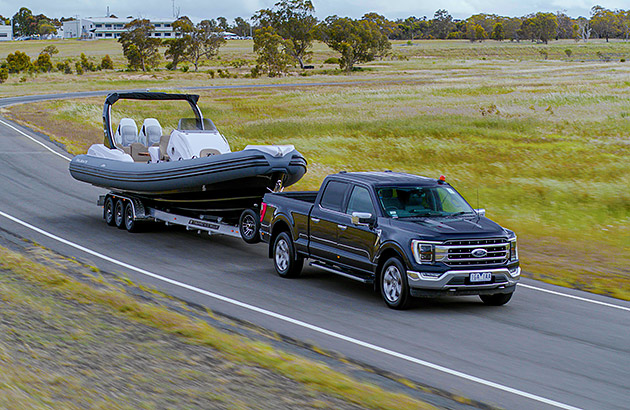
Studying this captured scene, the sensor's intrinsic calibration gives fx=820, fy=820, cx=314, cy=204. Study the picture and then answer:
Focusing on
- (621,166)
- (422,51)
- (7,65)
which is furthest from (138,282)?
(422,51)

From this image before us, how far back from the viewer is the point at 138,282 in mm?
12625

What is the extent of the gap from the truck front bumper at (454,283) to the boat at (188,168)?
493 cm

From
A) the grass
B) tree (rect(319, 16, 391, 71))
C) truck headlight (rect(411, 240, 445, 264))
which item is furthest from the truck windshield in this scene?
tree (rect(319, 16, 391, 71))

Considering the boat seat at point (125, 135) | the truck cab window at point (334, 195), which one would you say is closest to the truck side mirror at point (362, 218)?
the truck cab window at point (334, 195)

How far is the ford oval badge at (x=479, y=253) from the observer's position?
1061cm

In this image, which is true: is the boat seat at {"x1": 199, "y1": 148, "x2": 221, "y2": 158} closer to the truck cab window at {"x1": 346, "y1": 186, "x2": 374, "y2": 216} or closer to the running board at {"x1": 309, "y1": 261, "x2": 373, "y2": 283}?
the running board at {"x1": 309, "y1": 261, "x2": 373, "y2": 283}

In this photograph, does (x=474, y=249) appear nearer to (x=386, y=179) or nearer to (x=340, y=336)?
(x=386, y=179)

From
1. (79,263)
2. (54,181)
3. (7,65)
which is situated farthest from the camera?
(7,65)

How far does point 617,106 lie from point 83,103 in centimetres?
3428

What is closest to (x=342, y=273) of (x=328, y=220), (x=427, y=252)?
(x=328, y=220)

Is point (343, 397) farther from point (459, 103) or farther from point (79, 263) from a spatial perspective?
point (459, 103)

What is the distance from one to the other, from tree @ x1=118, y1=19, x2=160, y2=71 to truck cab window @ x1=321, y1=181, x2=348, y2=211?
105283 millimetres

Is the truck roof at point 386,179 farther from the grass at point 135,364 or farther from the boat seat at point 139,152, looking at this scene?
the boat seat at point 139,152

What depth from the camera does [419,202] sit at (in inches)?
461
